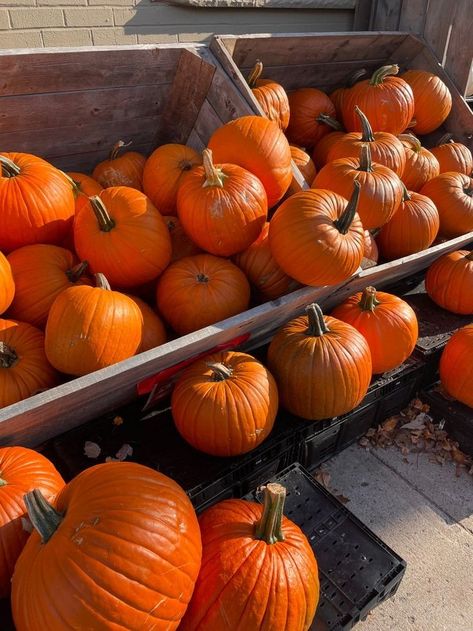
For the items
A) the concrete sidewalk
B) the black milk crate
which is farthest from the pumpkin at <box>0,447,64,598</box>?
the concrete sidewalk

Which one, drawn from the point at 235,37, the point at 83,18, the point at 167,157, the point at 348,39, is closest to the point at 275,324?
the point at 167,157

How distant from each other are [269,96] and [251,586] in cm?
282

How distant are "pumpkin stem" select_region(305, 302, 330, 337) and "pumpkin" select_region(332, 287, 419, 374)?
1.28 feet

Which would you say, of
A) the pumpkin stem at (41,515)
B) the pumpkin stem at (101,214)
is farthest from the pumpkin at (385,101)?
the pumpkin stem at (41,515)

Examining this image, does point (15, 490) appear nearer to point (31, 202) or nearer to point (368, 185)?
point (31, 202)

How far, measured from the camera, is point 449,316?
3158mm

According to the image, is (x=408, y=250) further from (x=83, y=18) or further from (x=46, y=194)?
(x=83, y=18)

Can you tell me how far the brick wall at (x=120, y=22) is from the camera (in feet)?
13.0

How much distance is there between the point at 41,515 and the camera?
4.33 feet

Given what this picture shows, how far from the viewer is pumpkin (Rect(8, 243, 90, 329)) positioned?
87.4 inches

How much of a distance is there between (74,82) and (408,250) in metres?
2.15

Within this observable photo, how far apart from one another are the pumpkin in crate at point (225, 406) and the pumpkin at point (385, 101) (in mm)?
2315

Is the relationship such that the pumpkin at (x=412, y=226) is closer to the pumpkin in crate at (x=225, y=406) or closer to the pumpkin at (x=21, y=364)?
the pumpkin in crate at (x=225, y=406)

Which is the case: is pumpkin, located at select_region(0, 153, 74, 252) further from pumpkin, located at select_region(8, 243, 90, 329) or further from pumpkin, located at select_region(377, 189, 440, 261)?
pumpkin, located at select_region(377, 189, 440, 261)
